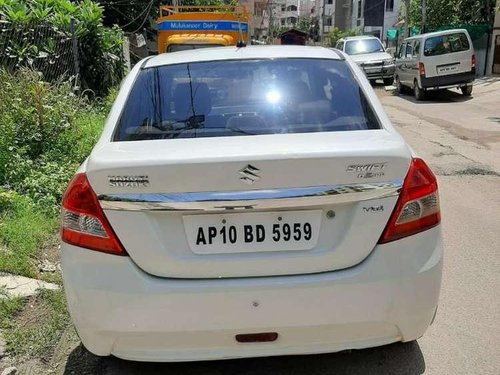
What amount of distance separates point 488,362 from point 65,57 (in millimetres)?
9207

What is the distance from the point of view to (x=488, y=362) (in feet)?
9.91

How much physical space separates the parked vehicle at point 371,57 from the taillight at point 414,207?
770 inches

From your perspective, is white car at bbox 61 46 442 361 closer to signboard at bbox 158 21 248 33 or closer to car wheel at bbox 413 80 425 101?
signboard at bbox 158 21 248 33

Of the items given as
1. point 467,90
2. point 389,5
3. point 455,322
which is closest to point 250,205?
point 455,322

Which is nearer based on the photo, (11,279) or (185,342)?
(185,342)

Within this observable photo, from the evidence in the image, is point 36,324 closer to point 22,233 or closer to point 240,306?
point 22,233

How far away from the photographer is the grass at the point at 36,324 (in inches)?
126

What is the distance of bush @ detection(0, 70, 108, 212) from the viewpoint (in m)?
5.60

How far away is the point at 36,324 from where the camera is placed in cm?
346

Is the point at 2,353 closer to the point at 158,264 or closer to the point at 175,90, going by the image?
the point at 158,264

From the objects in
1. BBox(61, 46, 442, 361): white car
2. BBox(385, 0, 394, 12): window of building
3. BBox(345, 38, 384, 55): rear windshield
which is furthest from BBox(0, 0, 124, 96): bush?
BBox(385, 0, 394, 12): window of building

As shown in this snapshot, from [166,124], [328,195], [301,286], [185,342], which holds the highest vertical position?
[166,124]

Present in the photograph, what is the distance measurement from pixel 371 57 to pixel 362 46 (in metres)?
1.08

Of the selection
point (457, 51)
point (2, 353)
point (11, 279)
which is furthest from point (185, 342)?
point (457, 51)
